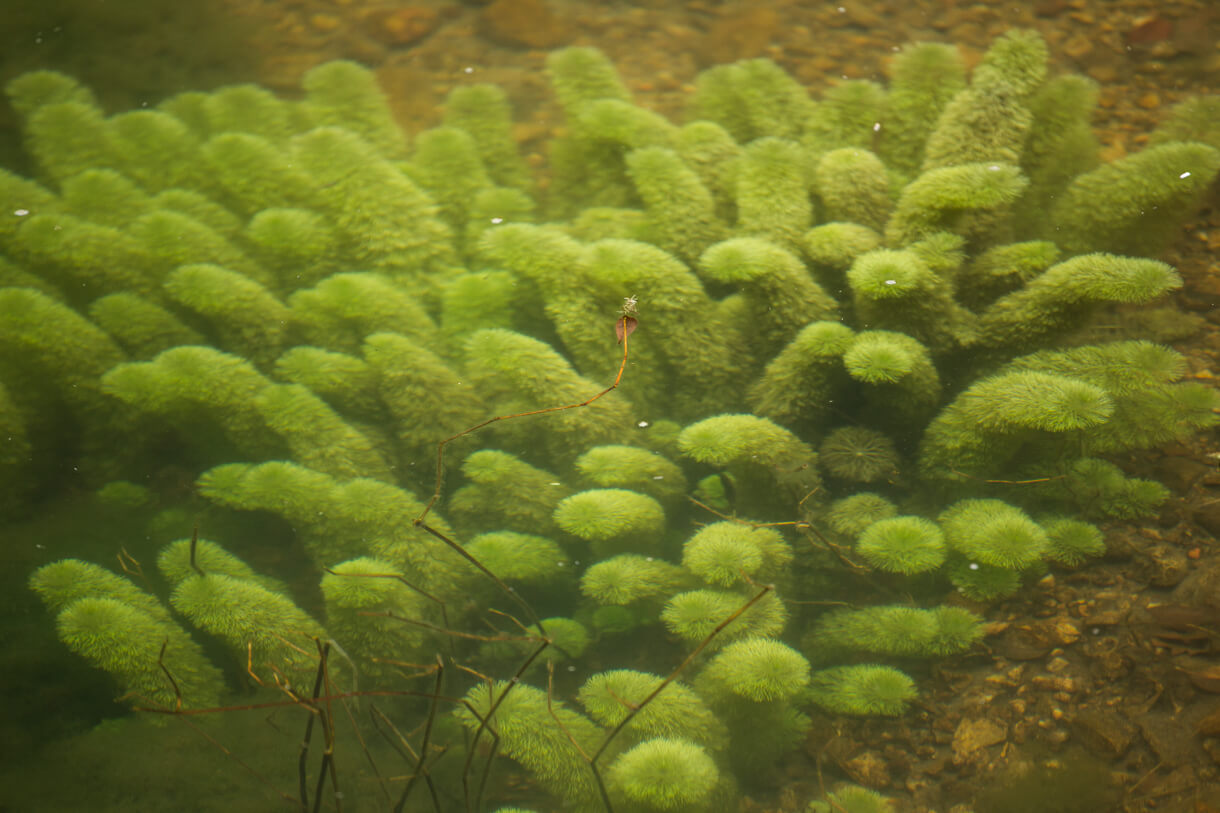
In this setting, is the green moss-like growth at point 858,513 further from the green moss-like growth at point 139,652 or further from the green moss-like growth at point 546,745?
the green moss-like growth at point 139,652

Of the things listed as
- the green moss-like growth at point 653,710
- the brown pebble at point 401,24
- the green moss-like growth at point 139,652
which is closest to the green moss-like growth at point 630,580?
the green moss-like growth at point 653,710

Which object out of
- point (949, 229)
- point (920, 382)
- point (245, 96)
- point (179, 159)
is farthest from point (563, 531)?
point (245, 96)

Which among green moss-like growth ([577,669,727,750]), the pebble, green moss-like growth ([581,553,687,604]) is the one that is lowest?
green moss-like growth ([577,669,727,750])

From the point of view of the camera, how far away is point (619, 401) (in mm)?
1479

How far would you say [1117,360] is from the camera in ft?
4.26

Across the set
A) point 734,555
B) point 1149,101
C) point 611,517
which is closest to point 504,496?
point 611,517

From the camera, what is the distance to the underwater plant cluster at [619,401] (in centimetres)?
116

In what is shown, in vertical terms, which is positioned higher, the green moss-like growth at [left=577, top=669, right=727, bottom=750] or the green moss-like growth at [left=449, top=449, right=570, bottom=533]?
the green moss-like growth at [left=449, top=449, right=570, bottom=533]

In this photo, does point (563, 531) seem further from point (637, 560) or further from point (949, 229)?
point (949, 229)

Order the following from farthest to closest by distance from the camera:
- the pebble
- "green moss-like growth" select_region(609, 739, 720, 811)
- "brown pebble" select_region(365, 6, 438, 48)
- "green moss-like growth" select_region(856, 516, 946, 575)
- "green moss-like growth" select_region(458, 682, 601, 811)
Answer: "brown pebble" select_region(365, 6, 438, 48), the pebble, "green moss-like growth" select_region(856, 516, 946, 575), "green moss-like growth" select_region(458, 682, 601, 811), "green moss-like growth" select_region(609, 739, 720, 811)

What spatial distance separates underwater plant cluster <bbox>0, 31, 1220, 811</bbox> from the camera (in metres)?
1.16

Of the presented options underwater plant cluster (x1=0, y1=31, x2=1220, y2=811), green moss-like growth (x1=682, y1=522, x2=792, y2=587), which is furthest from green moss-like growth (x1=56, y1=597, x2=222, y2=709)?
green moss-like growth (x1=682, y1=522, x2=792, y2=587)

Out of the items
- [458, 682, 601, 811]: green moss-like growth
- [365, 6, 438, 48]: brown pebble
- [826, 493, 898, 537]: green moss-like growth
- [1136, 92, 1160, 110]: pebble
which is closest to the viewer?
[458, 682, 601, 811]: green moss-like growth

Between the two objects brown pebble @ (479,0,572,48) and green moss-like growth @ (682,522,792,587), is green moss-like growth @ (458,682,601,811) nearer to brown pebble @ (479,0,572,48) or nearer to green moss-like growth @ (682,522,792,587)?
green moss-like growth @ (682,522,792,587)
